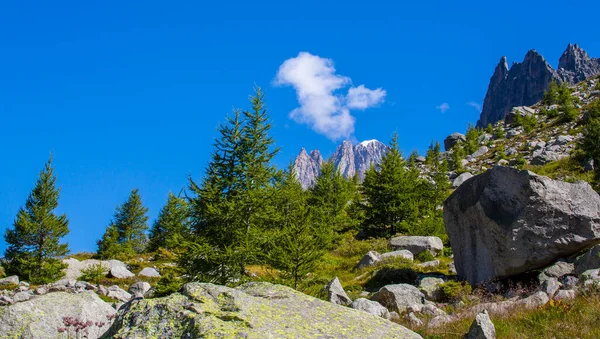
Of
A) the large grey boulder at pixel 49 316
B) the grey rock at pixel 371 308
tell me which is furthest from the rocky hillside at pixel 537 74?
the large grey boulder at pixel 49 316

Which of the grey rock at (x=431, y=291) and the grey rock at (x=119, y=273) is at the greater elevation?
the grey rock at (x=119, y=273)

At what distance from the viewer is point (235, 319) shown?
4582 mm

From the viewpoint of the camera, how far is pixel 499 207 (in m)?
14.6

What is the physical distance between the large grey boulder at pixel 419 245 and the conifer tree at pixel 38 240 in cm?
2584

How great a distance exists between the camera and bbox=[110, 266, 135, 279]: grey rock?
98.9 feet

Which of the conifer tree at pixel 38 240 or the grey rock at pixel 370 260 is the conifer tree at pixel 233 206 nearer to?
the grey rock at pixel 370 260

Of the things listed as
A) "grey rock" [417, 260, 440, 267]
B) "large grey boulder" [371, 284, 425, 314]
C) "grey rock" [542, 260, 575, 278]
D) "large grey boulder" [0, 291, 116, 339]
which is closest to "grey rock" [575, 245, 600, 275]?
"grey rock" [542, 260, 575, 278]

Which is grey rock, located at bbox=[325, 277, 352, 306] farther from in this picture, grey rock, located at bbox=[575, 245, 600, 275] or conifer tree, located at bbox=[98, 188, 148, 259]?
conifer tree, located at bbox=[98, 188, 148, 259]

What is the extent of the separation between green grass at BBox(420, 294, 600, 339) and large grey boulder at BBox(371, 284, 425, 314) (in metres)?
4.39

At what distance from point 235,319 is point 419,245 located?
21545mm

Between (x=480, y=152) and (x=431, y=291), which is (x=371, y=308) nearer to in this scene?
(x=431, y=291)

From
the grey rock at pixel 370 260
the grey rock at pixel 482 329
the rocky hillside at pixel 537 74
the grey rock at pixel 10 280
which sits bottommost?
the grey rock at pixel 482 329

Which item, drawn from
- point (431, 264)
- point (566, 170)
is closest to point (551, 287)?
point (431, 264)

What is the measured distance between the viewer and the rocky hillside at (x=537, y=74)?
533 feet
